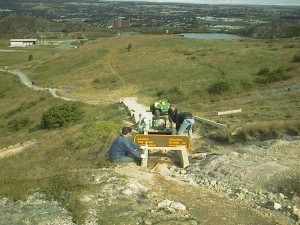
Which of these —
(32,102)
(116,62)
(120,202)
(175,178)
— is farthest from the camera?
(116,62)

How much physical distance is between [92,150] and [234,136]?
216 inches

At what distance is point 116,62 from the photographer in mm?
63469

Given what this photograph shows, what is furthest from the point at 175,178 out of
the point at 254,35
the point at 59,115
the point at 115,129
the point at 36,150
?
the point at 254,35

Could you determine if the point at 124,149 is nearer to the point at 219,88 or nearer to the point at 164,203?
the point at 164,203

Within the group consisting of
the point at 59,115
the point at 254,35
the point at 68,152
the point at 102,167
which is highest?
the point at 102,167

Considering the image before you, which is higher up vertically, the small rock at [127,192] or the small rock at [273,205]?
the small rock at [273,205]

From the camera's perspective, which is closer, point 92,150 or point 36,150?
point 92,150

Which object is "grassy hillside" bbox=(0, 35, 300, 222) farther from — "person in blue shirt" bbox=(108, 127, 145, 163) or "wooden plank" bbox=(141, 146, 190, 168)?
"wooden plank" bbox=(141, 146, 190, 168)

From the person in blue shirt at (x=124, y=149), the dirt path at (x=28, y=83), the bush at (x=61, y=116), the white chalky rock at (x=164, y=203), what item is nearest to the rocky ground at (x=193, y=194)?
the white chalky rock at (x=164, y=203)

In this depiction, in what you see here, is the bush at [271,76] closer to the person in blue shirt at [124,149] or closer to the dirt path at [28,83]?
the dirt path at [28,83]

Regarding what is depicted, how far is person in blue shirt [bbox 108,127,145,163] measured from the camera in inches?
488

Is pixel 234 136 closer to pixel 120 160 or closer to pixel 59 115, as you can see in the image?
pixel 120 160

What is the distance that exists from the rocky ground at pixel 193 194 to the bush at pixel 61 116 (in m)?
19.1

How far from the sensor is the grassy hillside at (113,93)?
591 inches
